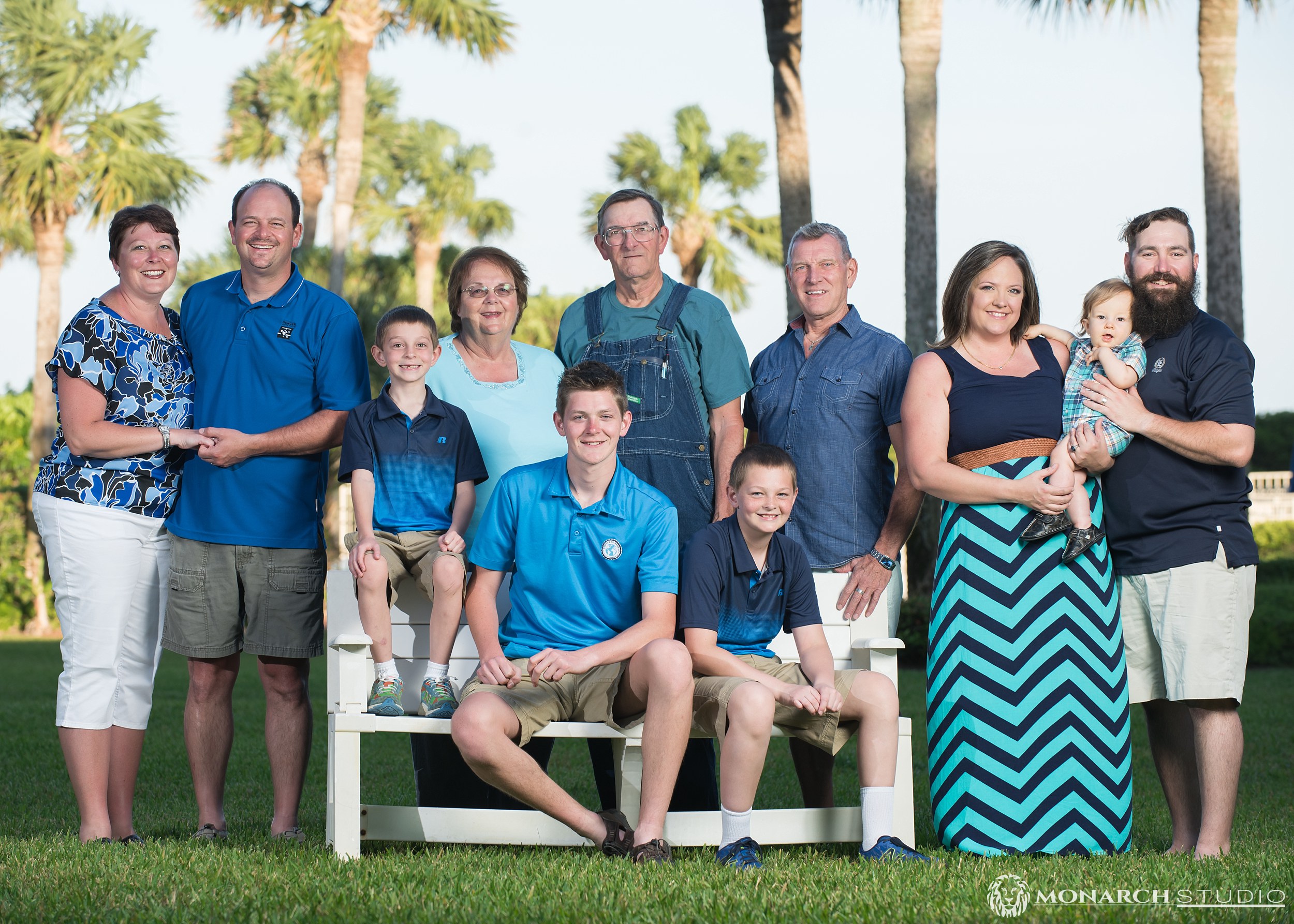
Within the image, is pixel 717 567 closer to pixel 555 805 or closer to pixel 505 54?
pixel 555 805

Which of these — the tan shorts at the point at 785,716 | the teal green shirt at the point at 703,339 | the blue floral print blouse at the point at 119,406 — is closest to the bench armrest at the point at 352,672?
the blue floral print blouse at the point at 119,406

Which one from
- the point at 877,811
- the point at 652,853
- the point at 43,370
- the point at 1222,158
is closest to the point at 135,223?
the point at 652,853

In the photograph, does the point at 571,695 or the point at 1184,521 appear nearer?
the point at 571,695

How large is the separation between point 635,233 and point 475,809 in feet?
7.32

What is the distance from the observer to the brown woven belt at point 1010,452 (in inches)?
179

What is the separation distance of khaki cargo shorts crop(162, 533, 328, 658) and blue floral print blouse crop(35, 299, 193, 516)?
228 mm

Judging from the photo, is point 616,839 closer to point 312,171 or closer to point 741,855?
point 741,855

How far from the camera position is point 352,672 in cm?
444

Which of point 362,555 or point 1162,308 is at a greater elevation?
point 1162,308

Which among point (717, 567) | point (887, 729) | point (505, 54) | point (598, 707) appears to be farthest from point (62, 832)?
point (505, 54)

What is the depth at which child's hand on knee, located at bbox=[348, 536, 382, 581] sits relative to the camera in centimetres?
448

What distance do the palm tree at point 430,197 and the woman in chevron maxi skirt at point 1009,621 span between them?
23.6 m

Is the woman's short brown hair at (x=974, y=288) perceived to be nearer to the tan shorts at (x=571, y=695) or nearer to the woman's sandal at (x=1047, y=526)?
the woman's sandal at (x=1047, y=526)

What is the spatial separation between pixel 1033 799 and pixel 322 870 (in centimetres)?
240
